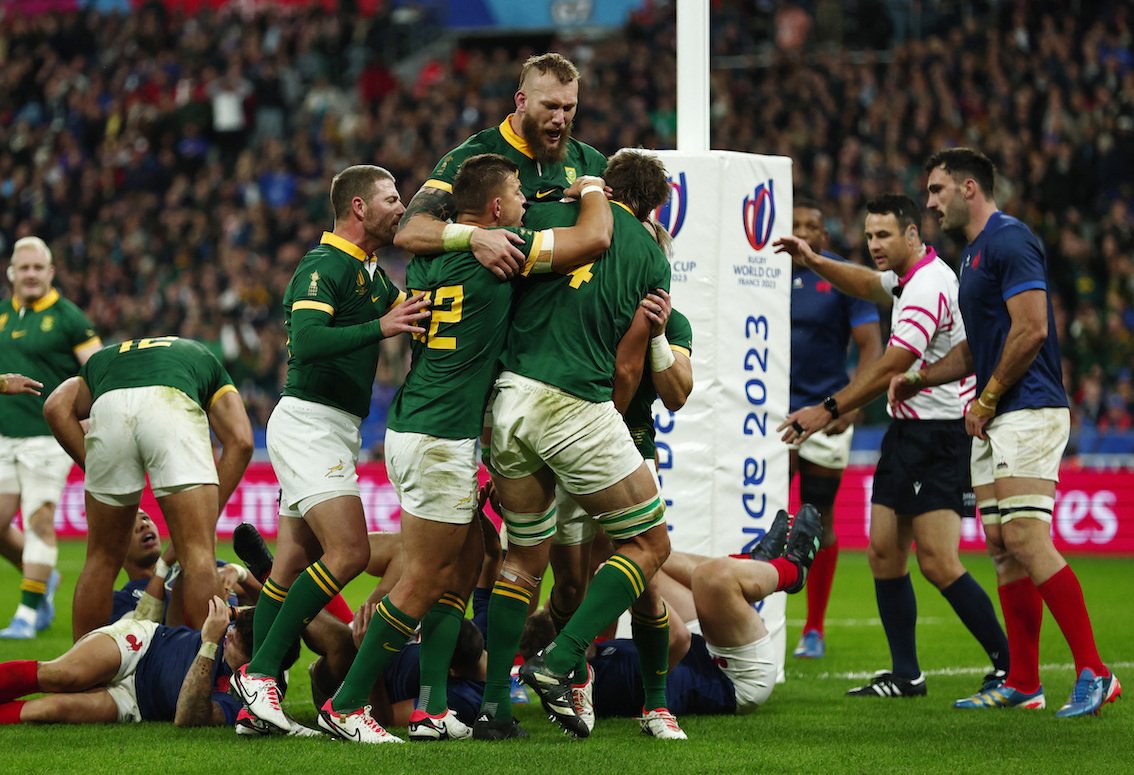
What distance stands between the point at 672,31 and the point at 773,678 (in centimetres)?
1883

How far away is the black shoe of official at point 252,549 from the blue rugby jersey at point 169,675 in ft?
1.48

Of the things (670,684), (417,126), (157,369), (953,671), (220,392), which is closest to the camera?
(670,684)

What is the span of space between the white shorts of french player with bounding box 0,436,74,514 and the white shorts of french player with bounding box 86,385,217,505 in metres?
3.30

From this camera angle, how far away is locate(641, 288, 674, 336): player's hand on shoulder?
19.1 feet

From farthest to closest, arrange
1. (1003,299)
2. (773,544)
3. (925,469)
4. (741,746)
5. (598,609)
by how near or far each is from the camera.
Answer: (925,469), (773,544), (1003,299), (741,746), (598,609)

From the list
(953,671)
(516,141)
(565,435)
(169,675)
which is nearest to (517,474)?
(565,435)

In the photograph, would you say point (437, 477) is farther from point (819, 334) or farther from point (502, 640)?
point (819, 334)

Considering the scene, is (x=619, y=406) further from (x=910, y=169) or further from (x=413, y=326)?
(x=910, y=169)

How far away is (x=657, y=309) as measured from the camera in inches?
230

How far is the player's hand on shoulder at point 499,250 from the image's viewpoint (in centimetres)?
555

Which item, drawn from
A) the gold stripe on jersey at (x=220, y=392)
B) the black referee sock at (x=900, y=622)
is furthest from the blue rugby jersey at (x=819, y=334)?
the gold stripe on jersey at (x=220, y=392)

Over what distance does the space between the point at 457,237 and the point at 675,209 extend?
97.7 inches

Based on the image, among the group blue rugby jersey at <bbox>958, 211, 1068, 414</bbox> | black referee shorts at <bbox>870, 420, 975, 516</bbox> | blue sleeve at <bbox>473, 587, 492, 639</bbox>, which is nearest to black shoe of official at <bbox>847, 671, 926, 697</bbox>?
black referee shorts at <bbox>870, 420, 975, 516</bbox>

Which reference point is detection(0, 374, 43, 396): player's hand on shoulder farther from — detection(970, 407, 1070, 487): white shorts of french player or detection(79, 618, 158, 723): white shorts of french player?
detection(970, 407, 1070, 487): white shorts of french player
